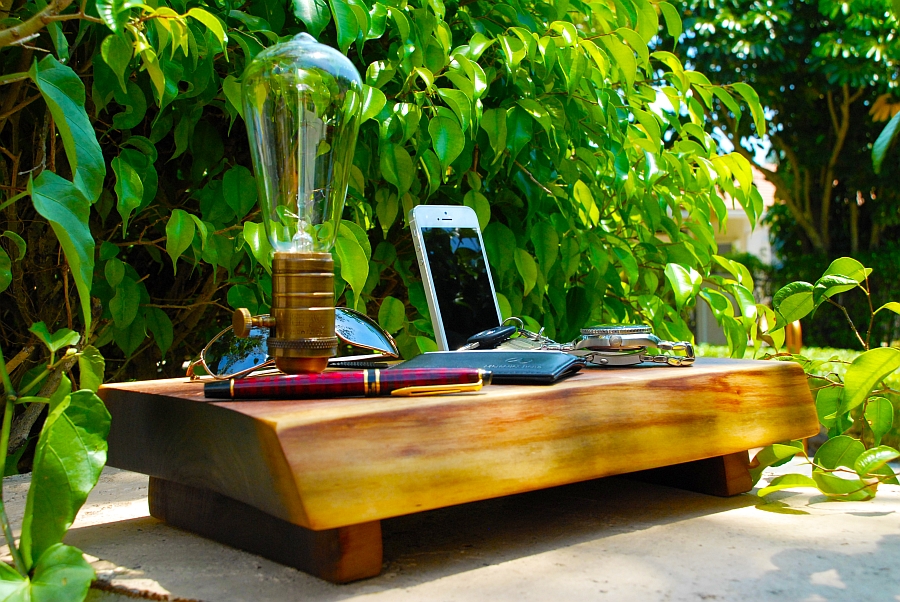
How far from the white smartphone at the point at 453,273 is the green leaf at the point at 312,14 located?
0.44 meters

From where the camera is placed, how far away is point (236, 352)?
137 centimetres

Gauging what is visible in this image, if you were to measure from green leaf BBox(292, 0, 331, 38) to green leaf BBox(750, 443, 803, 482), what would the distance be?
1.14 m

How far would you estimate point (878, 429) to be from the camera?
1.68 meters

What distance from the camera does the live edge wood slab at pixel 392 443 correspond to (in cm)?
97

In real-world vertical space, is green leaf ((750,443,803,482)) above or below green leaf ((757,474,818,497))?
above

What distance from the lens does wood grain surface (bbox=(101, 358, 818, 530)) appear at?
3.17 feet

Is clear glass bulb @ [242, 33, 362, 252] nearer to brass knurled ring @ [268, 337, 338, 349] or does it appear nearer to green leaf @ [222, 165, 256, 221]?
brass knurled ring @ [268, 337, 338, 349]

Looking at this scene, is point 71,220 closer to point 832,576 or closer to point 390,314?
point 390,314

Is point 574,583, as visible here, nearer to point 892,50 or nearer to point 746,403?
point 746,403

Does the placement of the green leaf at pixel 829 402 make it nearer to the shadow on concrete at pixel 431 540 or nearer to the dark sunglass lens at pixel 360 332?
the shadow on concrete at pixel 431 540

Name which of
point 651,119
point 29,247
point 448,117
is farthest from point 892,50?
point 29,247

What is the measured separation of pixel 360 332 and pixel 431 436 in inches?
20.4

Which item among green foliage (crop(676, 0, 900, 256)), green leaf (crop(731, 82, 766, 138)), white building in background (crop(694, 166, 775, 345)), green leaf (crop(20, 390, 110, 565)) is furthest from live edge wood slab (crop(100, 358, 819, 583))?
white building in background (crop(694, 166, 775, 345))

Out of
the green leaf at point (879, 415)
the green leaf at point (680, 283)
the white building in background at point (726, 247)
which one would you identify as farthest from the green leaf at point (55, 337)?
the white building in background at point (726, 247)
